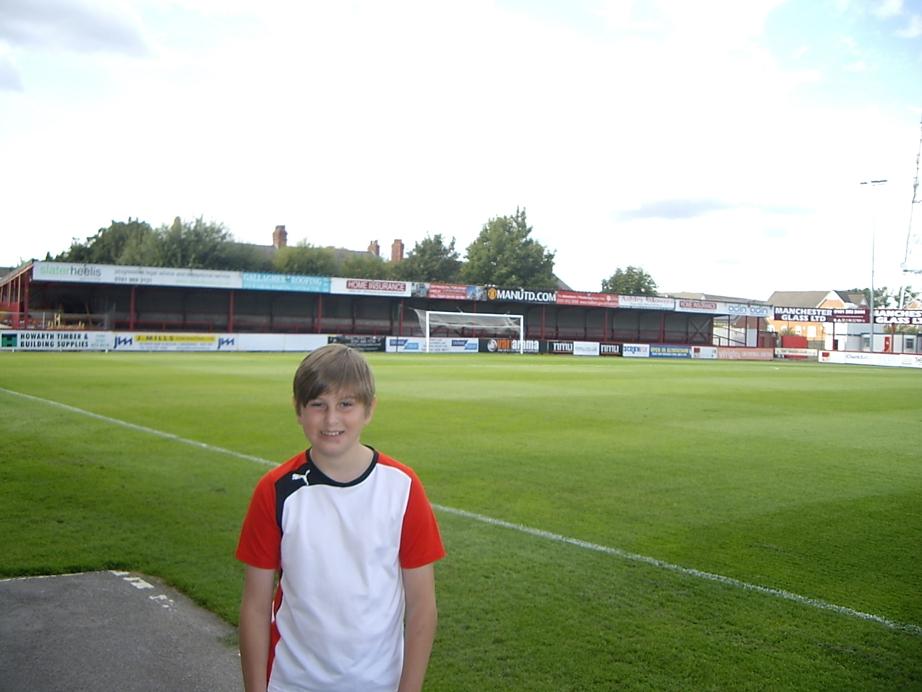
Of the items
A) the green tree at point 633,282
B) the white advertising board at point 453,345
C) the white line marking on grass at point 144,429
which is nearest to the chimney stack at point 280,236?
the green tree at point 633,282

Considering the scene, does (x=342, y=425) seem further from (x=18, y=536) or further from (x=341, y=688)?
(x=18, y=536)

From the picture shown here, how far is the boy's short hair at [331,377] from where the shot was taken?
7.80ft

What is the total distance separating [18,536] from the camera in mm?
6203

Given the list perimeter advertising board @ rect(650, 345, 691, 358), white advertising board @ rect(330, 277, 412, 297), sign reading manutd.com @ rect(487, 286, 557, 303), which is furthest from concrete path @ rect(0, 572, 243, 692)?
perimeter advertising board @ rect(650, 345, 691, 358)

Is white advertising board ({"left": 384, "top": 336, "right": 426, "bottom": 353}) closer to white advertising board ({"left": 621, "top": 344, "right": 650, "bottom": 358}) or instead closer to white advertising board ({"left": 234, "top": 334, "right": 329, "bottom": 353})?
white advertising board ({"left": 234, "top": 334, "right": 329, "bottom": 353})

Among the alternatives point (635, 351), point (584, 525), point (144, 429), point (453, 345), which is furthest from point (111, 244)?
point (584, 525)

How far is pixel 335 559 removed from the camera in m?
2.26

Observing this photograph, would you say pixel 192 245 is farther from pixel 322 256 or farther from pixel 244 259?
pixel 322 256

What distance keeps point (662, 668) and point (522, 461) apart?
20.1 ft

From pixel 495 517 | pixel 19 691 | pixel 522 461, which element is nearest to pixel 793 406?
pixel 522 461

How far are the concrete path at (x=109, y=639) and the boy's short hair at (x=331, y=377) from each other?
204cm

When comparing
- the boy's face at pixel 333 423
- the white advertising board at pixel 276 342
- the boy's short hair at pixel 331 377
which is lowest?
the white advertising board at pixel 276 342

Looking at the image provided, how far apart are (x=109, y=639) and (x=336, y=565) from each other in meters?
2.67

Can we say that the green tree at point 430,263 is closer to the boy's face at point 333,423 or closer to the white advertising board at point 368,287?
the white advertising board at point 368,287
